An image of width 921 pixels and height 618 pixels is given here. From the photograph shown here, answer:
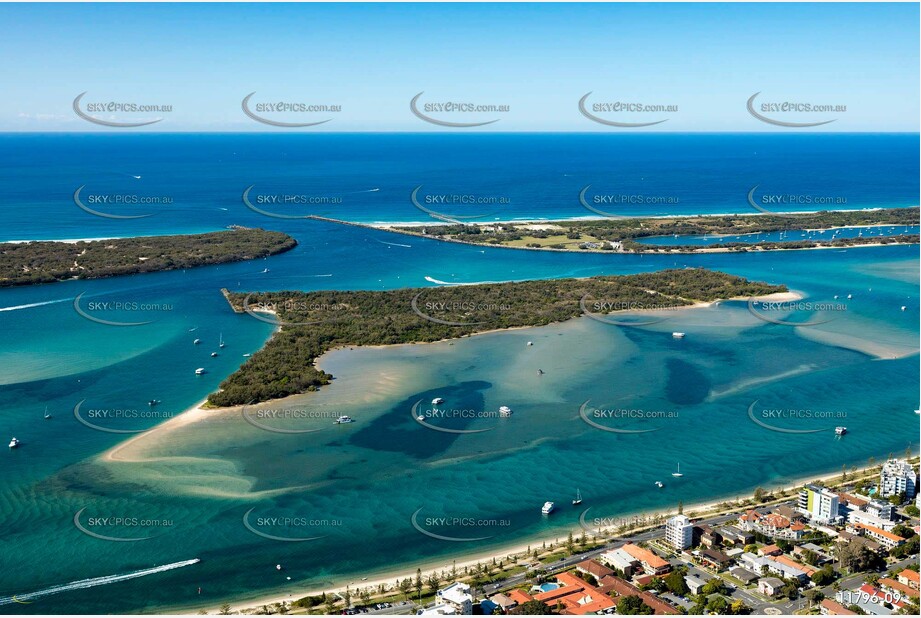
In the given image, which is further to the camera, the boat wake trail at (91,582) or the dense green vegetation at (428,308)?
the dense green vegetation at (428,308)

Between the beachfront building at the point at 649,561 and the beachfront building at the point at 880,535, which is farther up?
the beachfront building at the point at 880,535

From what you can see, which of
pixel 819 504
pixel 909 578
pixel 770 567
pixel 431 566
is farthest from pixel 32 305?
pixel 909 578

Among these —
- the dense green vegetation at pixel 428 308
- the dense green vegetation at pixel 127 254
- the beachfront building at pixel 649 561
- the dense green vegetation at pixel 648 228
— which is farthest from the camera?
the dense green vegetation at pixel 648 228

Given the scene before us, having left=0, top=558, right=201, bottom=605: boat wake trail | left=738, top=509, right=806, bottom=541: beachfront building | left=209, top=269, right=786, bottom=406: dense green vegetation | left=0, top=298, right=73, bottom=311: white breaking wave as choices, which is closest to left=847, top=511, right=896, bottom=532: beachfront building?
left=738, top=509, right=806, bottom=541: beachfront building

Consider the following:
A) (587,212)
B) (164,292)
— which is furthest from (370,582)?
(587,212)

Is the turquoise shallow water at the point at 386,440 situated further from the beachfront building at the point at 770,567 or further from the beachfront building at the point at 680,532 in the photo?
the beachfront building at the point at 770,567

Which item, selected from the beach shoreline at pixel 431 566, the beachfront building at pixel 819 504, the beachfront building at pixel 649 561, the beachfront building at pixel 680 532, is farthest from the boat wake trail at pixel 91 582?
the beachfront building at pixel 819 504
